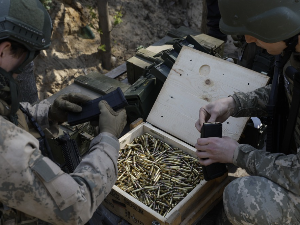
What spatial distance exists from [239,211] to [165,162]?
1148mm

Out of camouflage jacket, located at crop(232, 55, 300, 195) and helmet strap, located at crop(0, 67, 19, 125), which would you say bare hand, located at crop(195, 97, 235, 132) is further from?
helmet strap, located at crop(0, 67, 19, 125)

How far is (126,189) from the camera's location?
3846 millimetres

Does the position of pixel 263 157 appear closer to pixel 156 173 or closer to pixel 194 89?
pixel 156 173

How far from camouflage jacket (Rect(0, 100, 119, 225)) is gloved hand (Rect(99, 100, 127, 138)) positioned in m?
0.53

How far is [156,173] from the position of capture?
405cm

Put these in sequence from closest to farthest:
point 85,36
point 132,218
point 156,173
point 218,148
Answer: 1. point 218,148
2. point 132,218
3. point 156,173
4. point 85,36

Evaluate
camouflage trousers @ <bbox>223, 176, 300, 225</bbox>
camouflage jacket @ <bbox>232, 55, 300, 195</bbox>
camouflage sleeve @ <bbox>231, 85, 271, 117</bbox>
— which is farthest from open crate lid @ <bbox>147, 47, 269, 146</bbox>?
camouflage trousers @ <bbox>223, 176, 300, 225</bbox>

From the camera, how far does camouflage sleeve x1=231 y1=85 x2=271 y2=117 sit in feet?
13.3

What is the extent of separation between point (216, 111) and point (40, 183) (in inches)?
84.0

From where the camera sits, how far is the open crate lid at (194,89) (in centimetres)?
446

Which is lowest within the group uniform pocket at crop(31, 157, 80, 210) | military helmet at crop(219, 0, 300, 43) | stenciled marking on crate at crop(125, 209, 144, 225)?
stenciled marking on crate at crop(125, 209, 144, 225)

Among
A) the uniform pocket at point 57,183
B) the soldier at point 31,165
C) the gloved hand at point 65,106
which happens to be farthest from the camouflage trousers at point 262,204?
the gloved hand at point 65,106

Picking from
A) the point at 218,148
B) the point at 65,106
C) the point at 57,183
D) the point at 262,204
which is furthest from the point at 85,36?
the point at 57,183

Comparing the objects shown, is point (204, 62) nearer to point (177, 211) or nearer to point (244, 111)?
point (244, 111)
